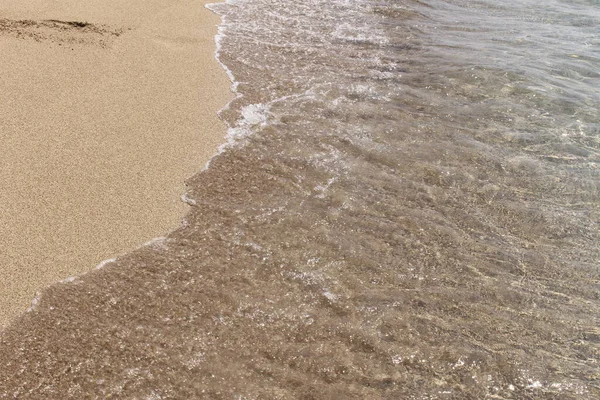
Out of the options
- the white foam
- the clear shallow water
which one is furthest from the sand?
the clear shallow water

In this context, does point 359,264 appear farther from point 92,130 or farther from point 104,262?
point 92,130

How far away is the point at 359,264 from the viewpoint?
293 centimetres

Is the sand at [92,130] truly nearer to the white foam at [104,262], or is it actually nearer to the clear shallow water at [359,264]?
the white foam at [104,262]

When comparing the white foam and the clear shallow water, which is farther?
the white foam

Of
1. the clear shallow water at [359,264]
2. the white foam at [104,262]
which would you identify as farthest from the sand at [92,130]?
the clear shallow water at [359,264]

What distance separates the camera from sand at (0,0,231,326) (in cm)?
→ 278

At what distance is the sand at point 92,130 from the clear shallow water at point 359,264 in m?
0.21

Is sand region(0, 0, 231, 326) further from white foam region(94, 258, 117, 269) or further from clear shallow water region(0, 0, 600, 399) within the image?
clear shallow water region(0, 0, 600, 399)

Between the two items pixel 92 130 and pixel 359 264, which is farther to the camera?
pixel 92 130

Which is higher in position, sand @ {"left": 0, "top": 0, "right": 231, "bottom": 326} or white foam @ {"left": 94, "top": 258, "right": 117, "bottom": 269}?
sand @ {"left": 0, "top": 0, "right": 231, "bottom": 326}

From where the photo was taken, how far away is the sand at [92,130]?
278cm

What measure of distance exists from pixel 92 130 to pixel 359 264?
2280mm

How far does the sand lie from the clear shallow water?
0.21m

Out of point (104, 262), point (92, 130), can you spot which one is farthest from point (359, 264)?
point (92, 130)
